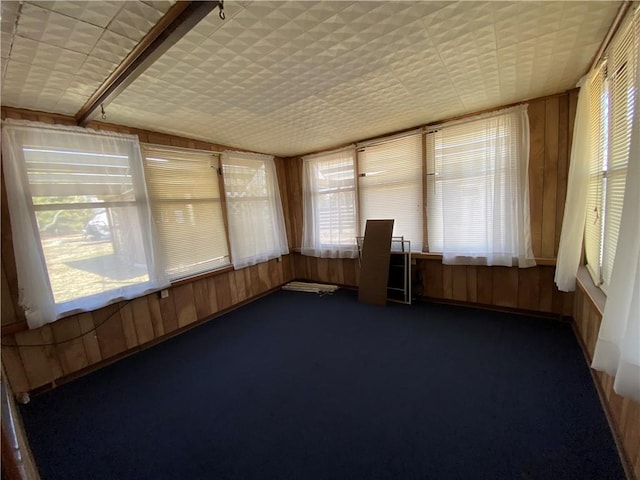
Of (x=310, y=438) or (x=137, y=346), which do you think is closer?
(x=310, y=438)

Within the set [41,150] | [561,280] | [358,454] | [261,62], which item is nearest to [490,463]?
[358,454]

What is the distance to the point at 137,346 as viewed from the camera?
282 centimetres

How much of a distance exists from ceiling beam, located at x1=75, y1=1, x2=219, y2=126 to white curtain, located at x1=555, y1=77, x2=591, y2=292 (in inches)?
106

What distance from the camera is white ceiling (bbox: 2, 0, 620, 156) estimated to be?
132 cm

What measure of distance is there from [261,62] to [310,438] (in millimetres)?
2347

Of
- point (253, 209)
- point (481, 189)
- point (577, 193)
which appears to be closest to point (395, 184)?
point (481, 189)

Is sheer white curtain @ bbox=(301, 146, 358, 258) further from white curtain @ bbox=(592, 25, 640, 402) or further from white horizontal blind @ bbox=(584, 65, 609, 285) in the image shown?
white curtain @ bbox=(592, 25, 640, 402)

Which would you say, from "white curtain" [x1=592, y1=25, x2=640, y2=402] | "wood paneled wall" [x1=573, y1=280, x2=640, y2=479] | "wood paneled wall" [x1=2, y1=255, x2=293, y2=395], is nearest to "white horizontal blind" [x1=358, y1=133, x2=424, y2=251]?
"wood paneled wall" [x1=573, y1=280, x2=640, y2=479]

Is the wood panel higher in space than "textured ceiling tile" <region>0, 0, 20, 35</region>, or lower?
lower

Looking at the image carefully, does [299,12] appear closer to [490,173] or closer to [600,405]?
[490,173]

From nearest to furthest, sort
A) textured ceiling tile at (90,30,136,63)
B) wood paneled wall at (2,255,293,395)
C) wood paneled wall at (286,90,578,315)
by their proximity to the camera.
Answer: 1. textured ceiling tile at (90,30,136,63)
2. wood paneled wall at (2,255,293,395)
3. wood paneled wall at (286,90,578,315)

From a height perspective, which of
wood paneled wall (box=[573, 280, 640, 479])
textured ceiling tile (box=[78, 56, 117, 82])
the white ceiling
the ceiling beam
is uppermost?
textured ceiling tile (box=[78, 56, 117, 82])

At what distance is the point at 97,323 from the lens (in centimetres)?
253

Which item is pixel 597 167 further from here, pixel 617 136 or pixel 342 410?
pixel 342 410
